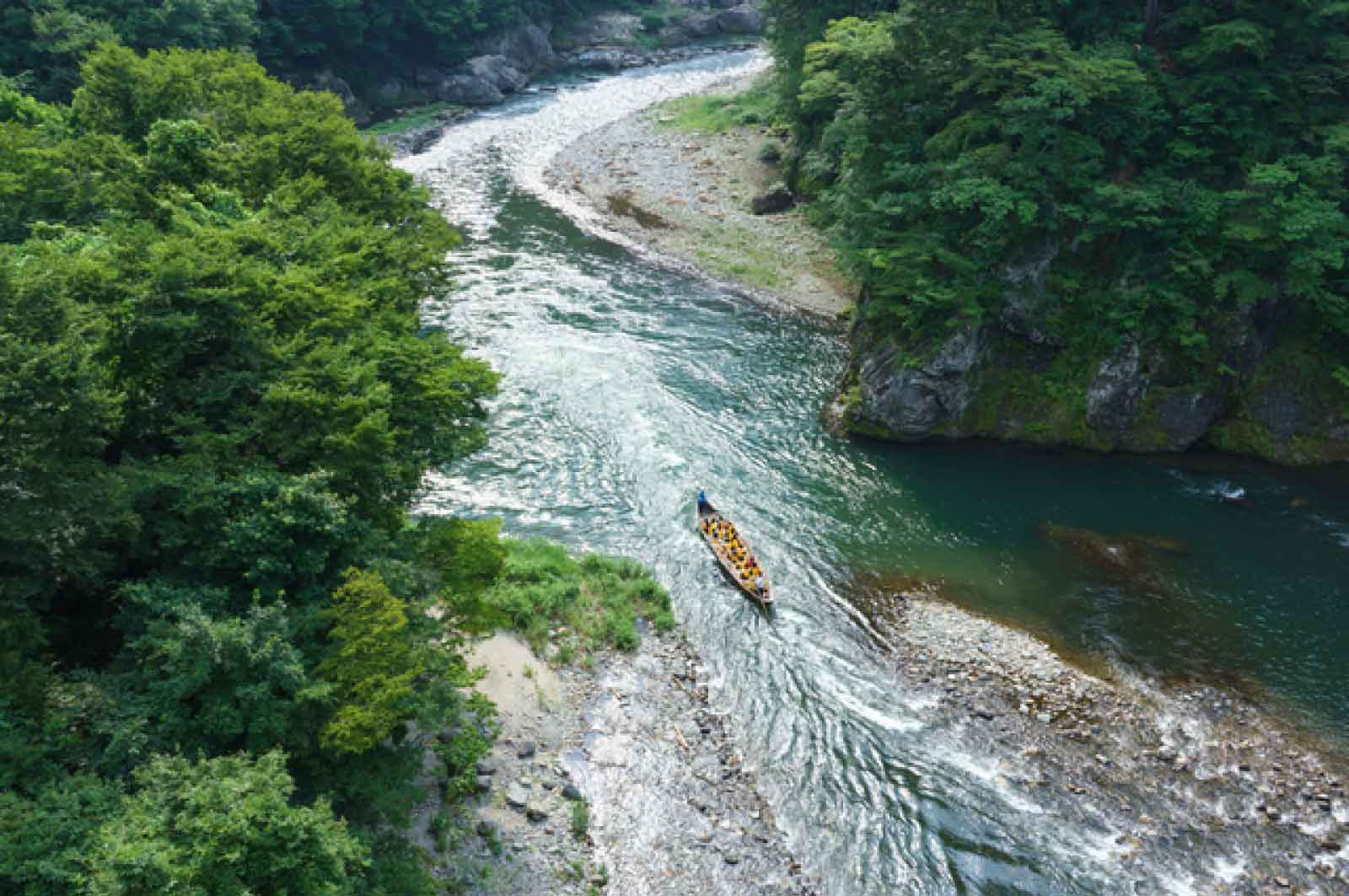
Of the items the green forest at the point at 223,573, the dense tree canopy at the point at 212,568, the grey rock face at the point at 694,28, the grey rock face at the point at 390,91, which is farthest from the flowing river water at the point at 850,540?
the grey rock face at the point at 694,28

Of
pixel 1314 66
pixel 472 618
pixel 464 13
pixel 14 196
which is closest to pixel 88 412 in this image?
pixel 472 618

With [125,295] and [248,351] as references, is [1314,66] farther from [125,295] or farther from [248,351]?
[125,295]

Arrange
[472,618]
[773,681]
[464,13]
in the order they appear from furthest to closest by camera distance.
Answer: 1. [464,13]
2. [773,681]
3. [472,618]

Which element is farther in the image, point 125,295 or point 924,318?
point 924,318

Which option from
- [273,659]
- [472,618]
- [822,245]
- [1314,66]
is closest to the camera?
[273,659]

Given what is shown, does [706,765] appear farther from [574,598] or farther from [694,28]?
[694,28]

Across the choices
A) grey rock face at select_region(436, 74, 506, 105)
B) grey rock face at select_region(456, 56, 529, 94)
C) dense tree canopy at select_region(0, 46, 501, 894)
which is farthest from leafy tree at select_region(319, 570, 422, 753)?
grey rock face at select_region(456, 56, 529, 94)
